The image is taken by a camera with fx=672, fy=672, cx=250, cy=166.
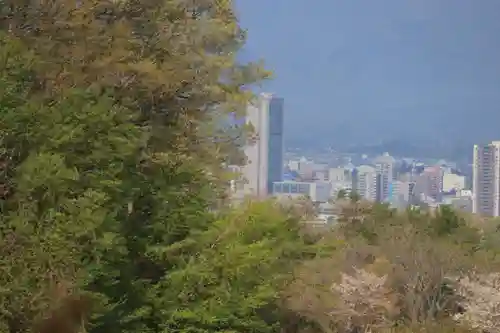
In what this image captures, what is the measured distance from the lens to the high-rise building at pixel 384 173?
19959 mm

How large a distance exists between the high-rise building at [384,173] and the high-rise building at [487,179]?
2542mm

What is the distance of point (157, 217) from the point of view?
257 inches

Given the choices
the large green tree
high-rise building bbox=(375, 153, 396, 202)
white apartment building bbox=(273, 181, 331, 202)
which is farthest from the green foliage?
high-rise building bbox=(375, 153, 396, 202)

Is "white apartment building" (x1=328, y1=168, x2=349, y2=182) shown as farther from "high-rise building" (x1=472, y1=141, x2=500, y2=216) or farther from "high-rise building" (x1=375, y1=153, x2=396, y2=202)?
"high-rise building" (x1=472, y1=141, x2=500, y2=216)

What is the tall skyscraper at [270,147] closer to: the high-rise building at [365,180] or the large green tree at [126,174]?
the high-rise building at [365,180]

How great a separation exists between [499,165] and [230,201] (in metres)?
12.9

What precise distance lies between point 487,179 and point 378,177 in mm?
3231

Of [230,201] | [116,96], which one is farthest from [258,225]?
[116,96]

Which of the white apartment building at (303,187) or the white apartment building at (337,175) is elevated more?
the white apartment building at (337,175)

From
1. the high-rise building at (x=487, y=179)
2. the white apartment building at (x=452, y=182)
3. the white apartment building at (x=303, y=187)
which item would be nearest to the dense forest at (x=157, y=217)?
the white apartment building at (x=303, y=187)

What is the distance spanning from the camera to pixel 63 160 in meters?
5.24

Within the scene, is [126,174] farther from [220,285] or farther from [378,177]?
[378,177]

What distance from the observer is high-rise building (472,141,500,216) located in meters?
19.4

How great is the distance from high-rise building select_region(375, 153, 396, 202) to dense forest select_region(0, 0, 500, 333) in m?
10.6
